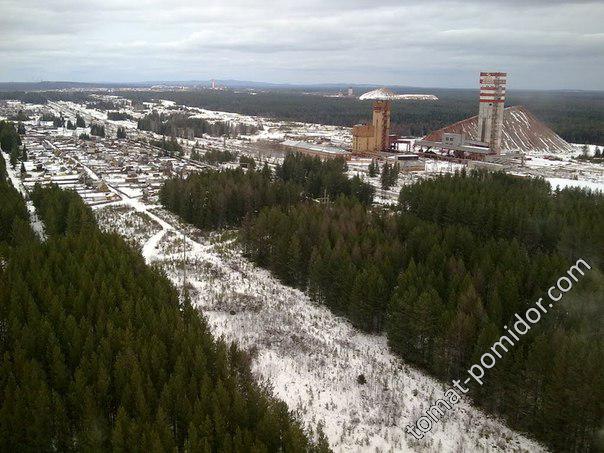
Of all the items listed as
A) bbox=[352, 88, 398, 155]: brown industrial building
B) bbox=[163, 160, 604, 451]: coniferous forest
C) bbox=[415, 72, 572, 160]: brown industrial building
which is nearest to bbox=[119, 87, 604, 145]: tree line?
bbox=[415, 72, 572, 160]: brown industrial building

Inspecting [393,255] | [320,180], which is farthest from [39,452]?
[320,180]

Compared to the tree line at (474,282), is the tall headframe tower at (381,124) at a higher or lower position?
higher

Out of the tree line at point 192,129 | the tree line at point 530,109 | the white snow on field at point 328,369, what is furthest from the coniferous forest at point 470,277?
the tree line at point 192,129

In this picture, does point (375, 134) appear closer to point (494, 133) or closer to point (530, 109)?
point (494, 133)

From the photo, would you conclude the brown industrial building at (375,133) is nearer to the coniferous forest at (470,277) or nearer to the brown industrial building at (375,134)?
the brown industrial building at (375,134)

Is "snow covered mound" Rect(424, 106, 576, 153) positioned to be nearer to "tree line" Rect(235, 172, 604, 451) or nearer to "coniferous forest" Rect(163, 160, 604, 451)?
"coniferous forest" Rect(163, 160, 604, 451)

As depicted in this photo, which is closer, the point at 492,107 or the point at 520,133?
the point at 492,107

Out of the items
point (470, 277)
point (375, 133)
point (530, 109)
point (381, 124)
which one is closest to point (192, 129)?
point (375, 133)
